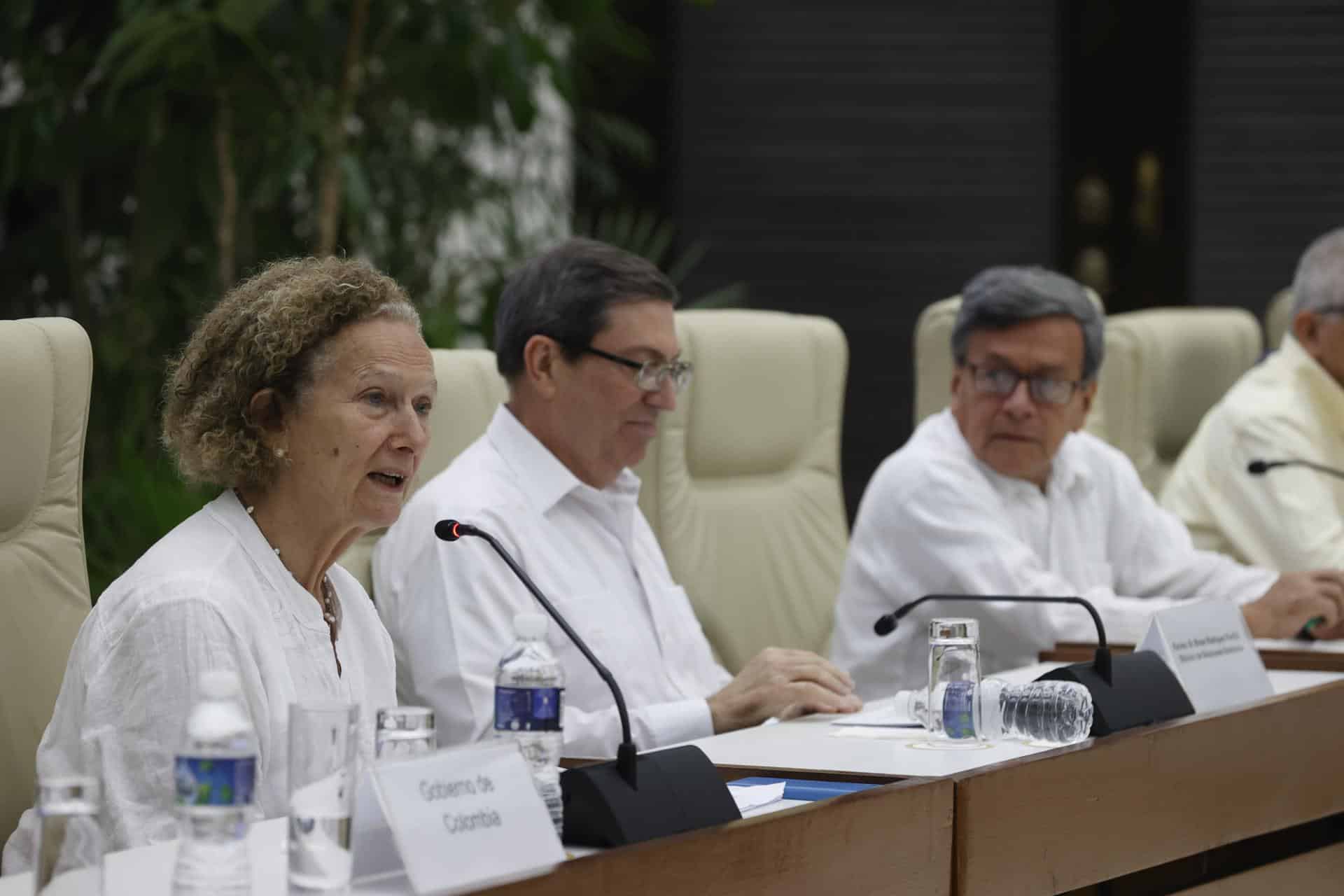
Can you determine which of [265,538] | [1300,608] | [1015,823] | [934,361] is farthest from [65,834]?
[934,361]

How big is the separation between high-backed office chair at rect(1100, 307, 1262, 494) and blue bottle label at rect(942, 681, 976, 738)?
2077 millimetres

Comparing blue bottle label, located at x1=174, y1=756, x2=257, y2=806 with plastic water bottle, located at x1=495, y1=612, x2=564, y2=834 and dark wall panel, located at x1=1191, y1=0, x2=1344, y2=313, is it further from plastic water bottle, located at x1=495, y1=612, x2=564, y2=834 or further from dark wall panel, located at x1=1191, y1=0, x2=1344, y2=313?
dark wall panel, located at x1=1191, y1=0, x2=1344, y2=313

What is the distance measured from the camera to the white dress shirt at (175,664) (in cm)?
155

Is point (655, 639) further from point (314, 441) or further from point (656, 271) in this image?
point (314, 441)

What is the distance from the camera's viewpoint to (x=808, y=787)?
65.4 inches

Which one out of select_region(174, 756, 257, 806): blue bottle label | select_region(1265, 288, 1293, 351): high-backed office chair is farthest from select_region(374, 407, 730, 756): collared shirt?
select_region(1265, 288, 1293, 351): high-backed office chair

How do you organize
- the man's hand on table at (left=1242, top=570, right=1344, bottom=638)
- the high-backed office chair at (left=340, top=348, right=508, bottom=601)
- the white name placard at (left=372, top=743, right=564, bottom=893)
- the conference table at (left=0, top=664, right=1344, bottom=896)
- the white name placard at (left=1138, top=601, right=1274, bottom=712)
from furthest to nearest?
1. the man's hand on table at (left=1242, top=570, right=1344, bottom=638)
2. the high-backed office chair at (left=340, top=348, right=508, bottom=601)
3. the white name placard at (left=1138, top=601, right=1274, bottom=712)
4. the conference table at (left=0, top=664, right=1344, bottom=896)
5. the white name placard at (left=372, top=743, right=564, bottom=893)

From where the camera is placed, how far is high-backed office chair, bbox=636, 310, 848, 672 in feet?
9.98

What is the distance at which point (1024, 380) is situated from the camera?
283 centimetres

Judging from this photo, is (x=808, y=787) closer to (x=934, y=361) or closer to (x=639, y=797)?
(x=639, y=797)

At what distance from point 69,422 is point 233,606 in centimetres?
43

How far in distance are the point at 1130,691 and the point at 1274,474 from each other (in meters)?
1.52

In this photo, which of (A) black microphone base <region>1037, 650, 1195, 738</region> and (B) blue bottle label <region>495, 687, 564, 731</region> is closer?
(B) blue bottle label <region>495, 687, 564, 731</region>

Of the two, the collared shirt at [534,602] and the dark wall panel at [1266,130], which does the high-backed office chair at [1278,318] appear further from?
the collared shirt at [534,602]
